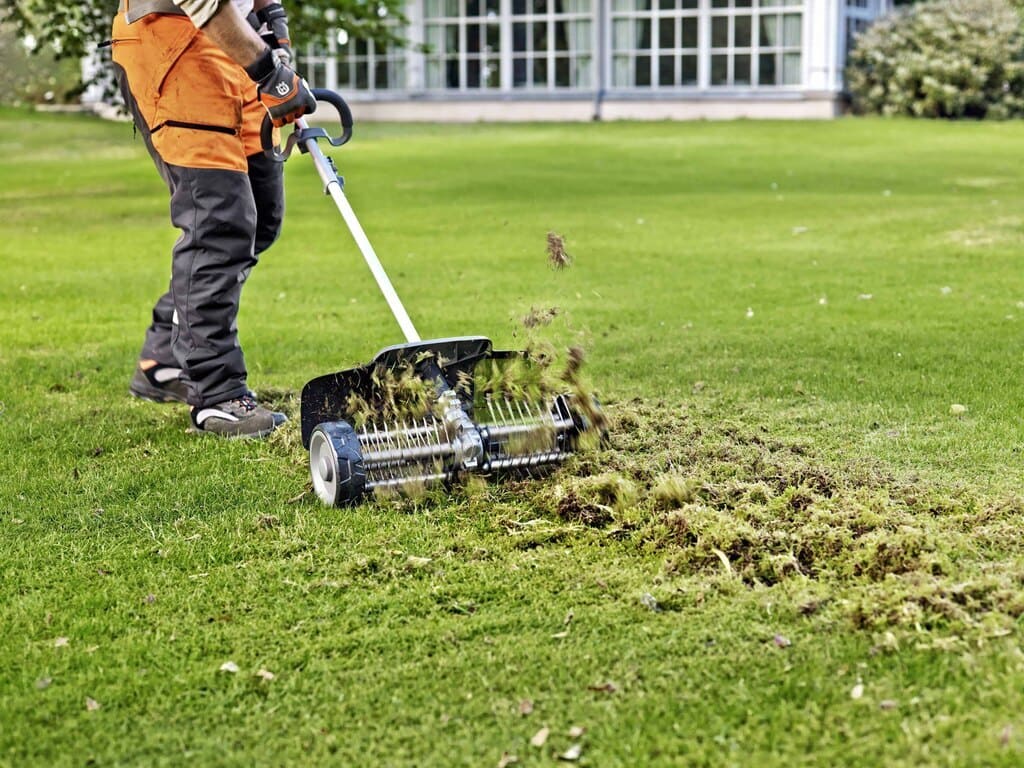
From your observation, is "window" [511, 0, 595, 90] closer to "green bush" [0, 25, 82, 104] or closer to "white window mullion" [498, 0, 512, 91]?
"white window mullion" [498, 0, 512, 91]

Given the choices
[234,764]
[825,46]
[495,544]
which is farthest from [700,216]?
[825,46]

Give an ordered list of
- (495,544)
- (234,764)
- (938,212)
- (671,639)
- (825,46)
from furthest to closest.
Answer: (825,46)
(938,212)
(495,544)
(671,639)
(234,764)

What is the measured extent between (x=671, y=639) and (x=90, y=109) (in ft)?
109

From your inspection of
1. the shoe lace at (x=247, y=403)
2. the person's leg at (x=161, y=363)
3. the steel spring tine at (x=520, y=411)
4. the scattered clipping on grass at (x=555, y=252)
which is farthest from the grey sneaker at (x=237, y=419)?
the scattered clipping on grass at (x=555, y=252)

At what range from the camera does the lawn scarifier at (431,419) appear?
4.41 m

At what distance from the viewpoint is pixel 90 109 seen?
111 ft

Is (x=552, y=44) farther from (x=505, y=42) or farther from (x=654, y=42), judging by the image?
(x=654, y=42)

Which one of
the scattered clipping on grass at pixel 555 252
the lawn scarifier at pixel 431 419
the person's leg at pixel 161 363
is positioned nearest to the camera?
the lawn scarifier at pixel 431 419

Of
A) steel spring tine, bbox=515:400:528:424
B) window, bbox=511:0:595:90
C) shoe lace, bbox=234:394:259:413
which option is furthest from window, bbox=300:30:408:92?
steel spring tine, bbox=515:400:528:424

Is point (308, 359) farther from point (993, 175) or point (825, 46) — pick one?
point (825, 46)

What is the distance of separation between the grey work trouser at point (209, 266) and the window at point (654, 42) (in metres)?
28.0

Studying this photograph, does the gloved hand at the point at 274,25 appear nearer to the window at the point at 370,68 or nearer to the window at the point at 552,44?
the window at the point at 552,44

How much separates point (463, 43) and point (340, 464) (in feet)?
101

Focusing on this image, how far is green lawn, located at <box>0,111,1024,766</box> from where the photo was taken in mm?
2932
